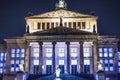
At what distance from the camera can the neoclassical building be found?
75.1m

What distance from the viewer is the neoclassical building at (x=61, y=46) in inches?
2955

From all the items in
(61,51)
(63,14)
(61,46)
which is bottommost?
(61,51)

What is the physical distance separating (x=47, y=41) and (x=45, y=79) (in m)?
12.9

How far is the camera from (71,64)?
78938 millimetres

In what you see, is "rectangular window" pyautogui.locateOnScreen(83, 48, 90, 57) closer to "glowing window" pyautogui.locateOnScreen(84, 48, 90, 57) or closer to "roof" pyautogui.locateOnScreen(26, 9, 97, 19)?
"glowing window" pyautogui.locateOnScreen(84, 48, 90, 57)

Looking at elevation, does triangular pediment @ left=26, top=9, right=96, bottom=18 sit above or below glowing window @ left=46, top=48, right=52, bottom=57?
above

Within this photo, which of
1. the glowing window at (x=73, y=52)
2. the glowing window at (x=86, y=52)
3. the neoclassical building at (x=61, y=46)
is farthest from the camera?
the glowing window at (x=73, y=52)

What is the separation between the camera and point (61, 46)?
80000 mm

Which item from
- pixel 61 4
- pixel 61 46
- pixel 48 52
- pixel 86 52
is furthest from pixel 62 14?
pixel 86 52

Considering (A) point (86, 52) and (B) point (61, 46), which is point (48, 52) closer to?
(B) point (61, 46)

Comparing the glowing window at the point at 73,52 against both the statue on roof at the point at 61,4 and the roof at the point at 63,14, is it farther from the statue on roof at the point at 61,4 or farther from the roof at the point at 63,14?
the statue on roof at the point at 61,4

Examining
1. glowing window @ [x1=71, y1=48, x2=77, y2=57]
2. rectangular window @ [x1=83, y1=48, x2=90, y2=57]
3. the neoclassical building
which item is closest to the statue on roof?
the neoclassical building

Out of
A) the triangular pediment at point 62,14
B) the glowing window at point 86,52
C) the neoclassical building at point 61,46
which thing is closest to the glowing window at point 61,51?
the neoclassical building at point 61,46

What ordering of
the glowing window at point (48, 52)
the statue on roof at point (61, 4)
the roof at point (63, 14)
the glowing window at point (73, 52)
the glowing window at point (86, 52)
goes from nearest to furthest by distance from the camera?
the glowing window at point (86, 52)
the glowing window at point (73, 52)
the glowing window at point (48, 52)
the roof at point (63, 14)
the statue on roof at point (61, 4)
